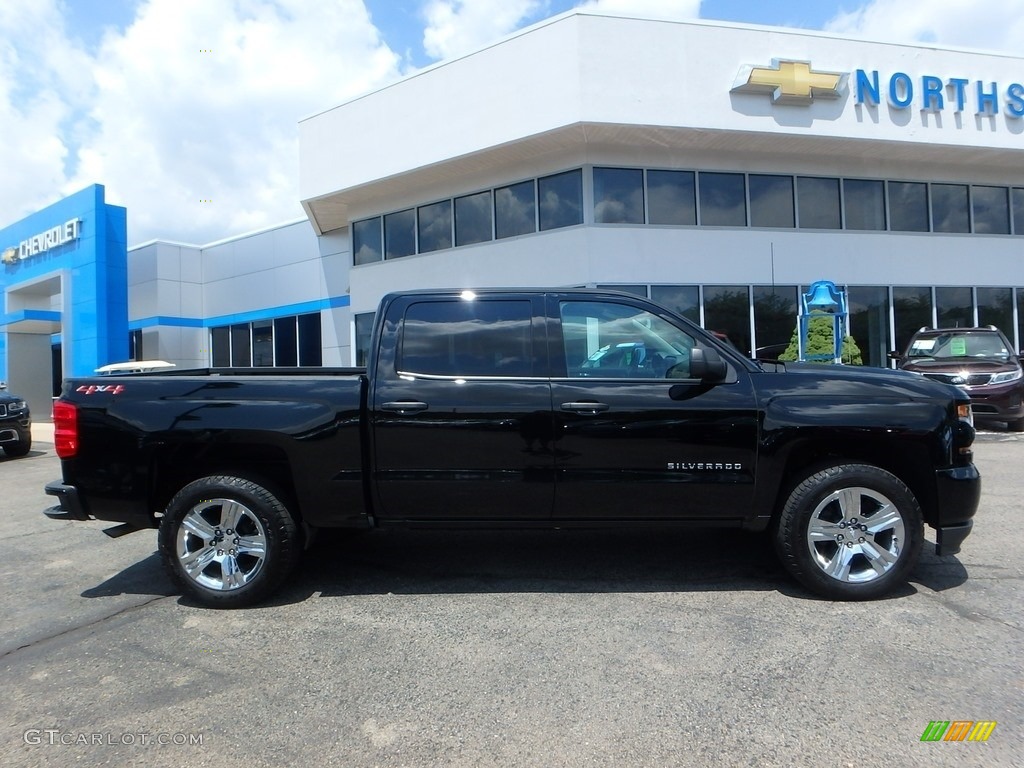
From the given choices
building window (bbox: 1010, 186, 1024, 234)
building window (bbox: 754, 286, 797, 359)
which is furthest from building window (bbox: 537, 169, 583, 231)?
building window (bbox: 1010, 186, 1024, 234)

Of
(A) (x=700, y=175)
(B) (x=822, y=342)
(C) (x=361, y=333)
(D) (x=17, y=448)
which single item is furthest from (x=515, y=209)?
(D) (x=17, y=448)

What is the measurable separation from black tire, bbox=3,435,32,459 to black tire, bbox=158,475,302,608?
1044 cm

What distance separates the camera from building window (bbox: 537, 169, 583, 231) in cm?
1440

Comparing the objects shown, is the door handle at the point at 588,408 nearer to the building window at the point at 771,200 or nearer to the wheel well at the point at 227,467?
the wheel well at the point at 227,467

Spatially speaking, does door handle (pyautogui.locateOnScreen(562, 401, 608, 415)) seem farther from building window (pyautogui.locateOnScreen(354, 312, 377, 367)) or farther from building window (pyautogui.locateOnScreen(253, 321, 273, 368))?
building window (pyautogui.locateOnScreen(253, 321, 273, 368))

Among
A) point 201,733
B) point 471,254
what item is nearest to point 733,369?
point 201,733

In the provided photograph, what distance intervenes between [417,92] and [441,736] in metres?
15.2

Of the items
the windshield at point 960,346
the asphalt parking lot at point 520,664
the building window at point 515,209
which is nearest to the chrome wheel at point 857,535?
the asphalt parking lot at point 520,664

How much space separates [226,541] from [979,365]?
12.1m

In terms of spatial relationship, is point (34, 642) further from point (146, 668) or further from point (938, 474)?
point (938, 474)

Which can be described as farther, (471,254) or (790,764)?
(471,254)

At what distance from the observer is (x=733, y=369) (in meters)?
3.91

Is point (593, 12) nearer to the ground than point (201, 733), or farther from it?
farther from it

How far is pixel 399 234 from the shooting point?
1712 centimetres
